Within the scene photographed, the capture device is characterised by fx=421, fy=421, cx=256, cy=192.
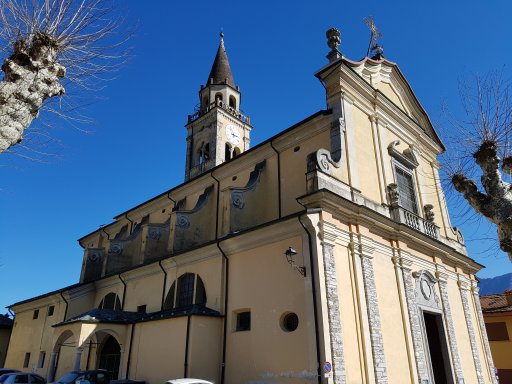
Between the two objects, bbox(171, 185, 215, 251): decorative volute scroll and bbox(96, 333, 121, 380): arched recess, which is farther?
bbox(171, 185, 215, 251): decorative volute scroll

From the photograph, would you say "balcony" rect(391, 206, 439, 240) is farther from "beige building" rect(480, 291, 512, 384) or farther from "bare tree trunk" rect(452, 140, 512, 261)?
"beige building" rect(480, 291, 512, 384)

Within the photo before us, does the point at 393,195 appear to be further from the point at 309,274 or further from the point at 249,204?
the point at 309,274

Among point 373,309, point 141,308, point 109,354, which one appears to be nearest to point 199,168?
point 141,308

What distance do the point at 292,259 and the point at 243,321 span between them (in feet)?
8.55

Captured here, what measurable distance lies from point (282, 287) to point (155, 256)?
8.16 m

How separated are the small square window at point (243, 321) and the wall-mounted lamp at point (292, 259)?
7.19 feet

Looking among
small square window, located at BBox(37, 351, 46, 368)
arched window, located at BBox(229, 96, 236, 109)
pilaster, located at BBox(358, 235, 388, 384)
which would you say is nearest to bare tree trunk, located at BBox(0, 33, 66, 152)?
pilaster, located at BBox(358, 235, 388, 384)

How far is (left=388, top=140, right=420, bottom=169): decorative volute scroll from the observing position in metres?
15.9

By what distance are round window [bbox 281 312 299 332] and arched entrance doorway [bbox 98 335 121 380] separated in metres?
7.21

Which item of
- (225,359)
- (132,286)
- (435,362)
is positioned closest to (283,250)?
(225,359)

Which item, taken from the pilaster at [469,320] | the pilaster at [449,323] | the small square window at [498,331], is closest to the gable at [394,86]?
the pilaster at [469,320]

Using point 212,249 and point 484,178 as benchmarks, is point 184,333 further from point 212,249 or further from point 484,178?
point 484,178

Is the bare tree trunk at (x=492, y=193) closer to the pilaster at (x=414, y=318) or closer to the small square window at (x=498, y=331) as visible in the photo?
the pilaster at (x=414, y=318)

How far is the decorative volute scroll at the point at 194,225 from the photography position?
16156mm
